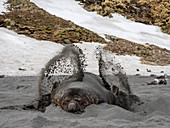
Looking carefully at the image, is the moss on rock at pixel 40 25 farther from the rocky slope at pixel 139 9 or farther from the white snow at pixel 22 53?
the rocky slope at pixel 139 9

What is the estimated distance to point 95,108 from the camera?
3055 mm

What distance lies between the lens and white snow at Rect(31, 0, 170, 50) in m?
27.6

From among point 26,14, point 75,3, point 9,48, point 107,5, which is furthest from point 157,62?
point 75,3

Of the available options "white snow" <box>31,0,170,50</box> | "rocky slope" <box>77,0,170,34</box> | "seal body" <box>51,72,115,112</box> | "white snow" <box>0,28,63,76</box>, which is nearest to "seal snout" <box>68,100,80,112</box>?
"seal body" <box>51,72,115,112</box>

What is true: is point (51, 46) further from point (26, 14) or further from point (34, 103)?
point (34, 103)

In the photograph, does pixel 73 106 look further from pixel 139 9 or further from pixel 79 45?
pixel 139 9

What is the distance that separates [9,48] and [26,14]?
9814 millimetres

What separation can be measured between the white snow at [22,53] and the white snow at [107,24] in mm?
10155

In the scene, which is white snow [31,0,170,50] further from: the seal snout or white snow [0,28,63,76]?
the seal snout

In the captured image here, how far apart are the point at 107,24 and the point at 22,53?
60.5ft

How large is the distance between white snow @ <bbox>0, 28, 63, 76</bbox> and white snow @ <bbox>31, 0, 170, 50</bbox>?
10.2 m

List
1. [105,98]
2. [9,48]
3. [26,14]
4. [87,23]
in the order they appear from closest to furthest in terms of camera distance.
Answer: [105,98] < [9,48] < [26,14] < [87,23]

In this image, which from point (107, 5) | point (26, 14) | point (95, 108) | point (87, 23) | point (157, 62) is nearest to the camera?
point (95, 108)

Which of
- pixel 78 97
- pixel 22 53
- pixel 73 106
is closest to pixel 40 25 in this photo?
pixel 22 53
